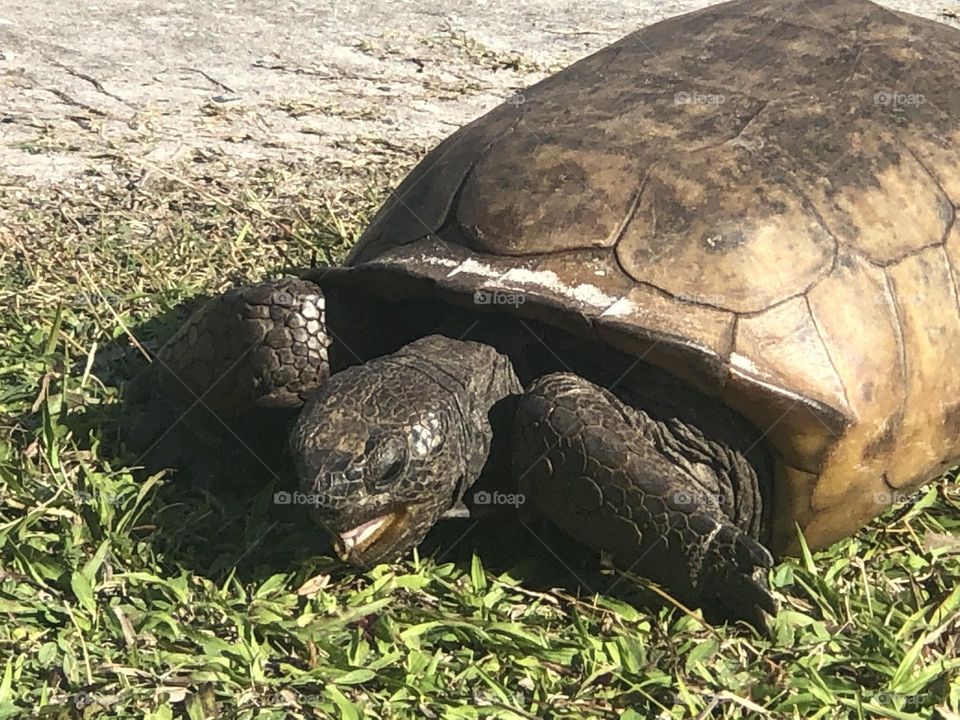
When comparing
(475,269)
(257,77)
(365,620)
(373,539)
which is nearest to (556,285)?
(475,269)

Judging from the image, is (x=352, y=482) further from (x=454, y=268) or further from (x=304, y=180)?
(x=304, y=180)

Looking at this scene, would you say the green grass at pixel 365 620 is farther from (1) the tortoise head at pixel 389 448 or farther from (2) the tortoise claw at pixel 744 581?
(1) the tortoise head at pixel 389 448

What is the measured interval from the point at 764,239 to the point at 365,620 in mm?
1622

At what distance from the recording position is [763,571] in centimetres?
358

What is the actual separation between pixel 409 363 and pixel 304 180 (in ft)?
10.9

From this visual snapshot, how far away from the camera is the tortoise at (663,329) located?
361cm

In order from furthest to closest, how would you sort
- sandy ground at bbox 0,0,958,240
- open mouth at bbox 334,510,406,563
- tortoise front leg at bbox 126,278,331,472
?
sandy ground at bbox 0,0,958,240
tortoise front leg at bbox 126,278,331,472
open mouth at bbox 334,510,406,563

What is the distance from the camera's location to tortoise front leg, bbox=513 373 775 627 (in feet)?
11.8

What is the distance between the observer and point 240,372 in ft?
14.2

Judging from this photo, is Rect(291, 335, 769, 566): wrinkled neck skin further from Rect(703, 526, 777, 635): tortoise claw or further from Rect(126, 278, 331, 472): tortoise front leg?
Rect(126, 278, 331, 472): tortoise front leg

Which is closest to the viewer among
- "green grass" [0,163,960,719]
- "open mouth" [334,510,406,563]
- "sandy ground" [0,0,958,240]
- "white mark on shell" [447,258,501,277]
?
"green grass" [0,163,960,719]

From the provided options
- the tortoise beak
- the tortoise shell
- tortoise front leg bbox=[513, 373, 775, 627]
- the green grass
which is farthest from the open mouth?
the tortoise shell

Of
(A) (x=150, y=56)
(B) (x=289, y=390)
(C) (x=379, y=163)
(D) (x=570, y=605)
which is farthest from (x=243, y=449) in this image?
(A) (x=150, y=56)

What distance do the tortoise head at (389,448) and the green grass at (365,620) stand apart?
0.24 metres
